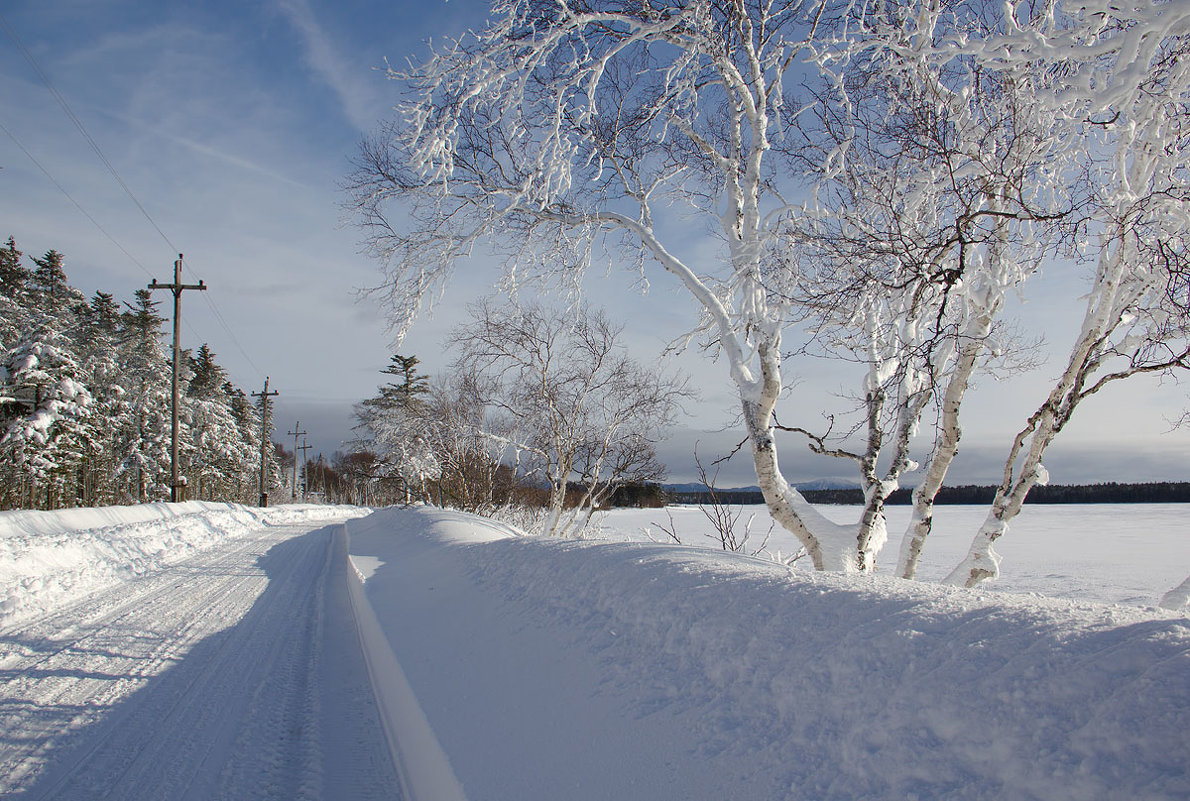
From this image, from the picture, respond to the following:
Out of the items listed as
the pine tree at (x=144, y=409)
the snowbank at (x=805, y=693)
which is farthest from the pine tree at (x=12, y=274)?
the snowbank at (x=805, y=693)

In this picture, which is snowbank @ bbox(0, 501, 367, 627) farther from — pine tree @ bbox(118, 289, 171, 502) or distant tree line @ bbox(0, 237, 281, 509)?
pine tree @ bbox(118, 289, 171, 502)

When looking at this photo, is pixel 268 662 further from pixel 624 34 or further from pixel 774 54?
pixel 774 54

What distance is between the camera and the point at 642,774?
2.64 m

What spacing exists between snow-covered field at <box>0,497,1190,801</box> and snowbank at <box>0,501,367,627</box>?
0.19 metres

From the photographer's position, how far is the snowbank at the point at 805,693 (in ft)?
5.96

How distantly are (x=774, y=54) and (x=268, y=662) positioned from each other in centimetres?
807

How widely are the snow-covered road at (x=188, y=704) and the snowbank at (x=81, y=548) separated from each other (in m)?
0.56

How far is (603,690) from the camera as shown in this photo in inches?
134

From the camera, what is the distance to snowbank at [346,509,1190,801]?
1817 millimetres

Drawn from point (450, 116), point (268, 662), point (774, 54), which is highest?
point (774, 54)

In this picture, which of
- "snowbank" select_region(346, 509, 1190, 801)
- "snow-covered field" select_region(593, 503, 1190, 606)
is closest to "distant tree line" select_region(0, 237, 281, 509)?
"snow-covered field" select_region(593, 503, 1190, 606)

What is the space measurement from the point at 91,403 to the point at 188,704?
101ft

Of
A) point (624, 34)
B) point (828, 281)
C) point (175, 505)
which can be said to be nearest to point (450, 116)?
point (624, 34)

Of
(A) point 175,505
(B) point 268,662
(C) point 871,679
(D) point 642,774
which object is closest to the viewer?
(C) point 871,679
